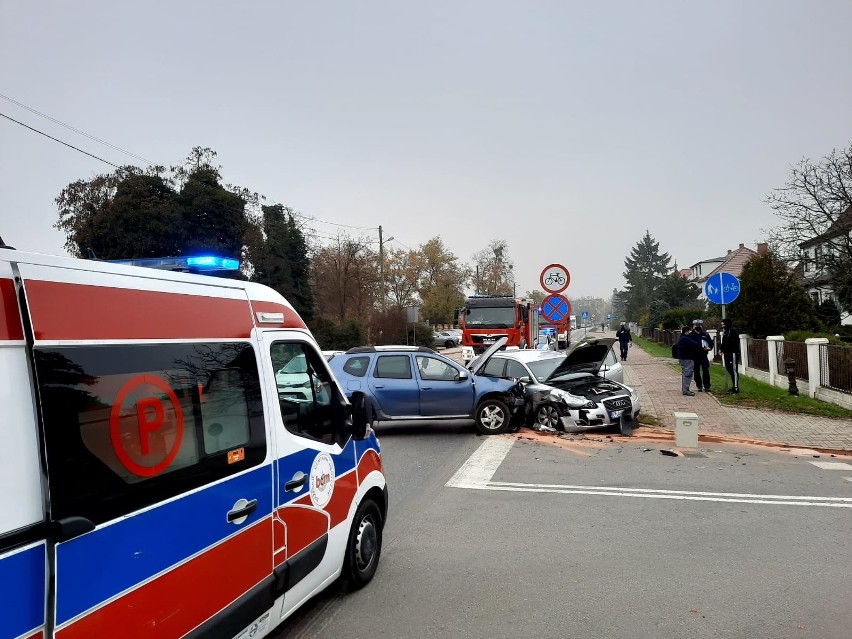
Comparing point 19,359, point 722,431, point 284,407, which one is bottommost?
point 722,431

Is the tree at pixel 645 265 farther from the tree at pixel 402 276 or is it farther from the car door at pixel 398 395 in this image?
the car door at pixel 398 395

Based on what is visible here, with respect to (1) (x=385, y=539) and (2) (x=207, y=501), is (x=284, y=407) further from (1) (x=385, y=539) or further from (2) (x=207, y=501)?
(1) (x=385, y=539)

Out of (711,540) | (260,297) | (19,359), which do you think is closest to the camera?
(19,359)

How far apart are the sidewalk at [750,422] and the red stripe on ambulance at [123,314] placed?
33.1 ft

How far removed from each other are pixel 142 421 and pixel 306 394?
1.56 metres

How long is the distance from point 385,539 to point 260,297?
3.12 m

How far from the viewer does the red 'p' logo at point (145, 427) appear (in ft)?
8.01

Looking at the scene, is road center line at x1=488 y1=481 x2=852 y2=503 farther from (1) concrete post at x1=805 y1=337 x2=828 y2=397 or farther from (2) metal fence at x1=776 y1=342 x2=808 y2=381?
(2) metal fence at x1=776 y1=342 x2=808 y2=381

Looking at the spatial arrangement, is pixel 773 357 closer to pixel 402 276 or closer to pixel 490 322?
pixel 490 322

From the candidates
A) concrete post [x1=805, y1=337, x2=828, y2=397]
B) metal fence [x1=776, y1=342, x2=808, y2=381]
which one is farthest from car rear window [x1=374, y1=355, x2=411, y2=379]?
metal fence [x1=776, y1=342, x2=808, y2=381]

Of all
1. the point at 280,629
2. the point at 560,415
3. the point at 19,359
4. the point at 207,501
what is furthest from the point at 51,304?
the point at 560,415

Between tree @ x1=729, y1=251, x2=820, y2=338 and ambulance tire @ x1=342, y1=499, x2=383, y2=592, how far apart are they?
73.9ft

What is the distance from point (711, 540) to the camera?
5.73m

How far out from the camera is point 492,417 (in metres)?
11.4
